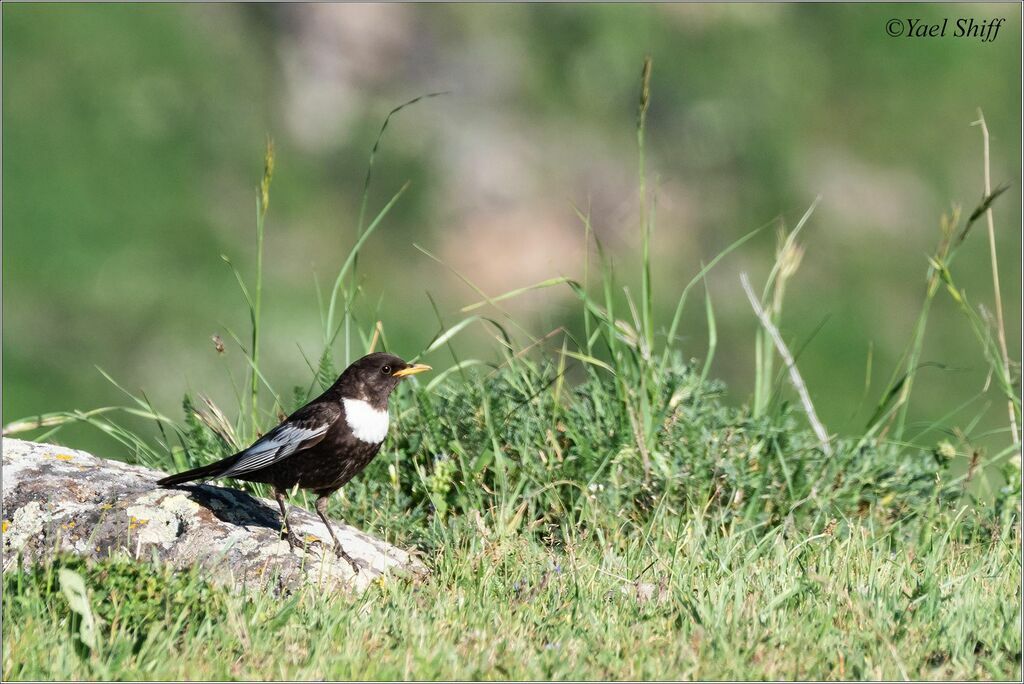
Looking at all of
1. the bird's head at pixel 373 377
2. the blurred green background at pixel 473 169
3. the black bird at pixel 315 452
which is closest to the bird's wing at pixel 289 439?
the black bird at pixel 315 452

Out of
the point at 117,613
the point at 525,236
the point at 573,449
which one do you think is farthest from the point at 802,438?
the point at 525,236

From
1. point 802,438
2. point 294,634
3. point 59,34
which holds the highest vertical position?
point 59,34

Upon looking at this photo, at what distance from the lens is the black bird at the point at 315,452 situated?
16.2 ft

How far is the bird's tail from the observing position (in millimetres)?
4828

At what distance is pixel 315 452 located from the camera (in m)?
4.95

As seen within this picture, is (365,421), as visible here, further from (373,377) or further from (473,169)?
(473,169)

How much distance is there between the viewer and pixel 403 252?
405 inches

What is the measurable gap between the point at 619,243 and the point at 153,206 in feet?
12.6

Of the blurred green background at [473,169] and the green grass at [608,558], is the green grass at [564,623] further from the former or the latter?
the blurred green background at [473,169]

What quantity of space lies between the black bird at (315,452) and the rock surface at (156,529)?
0.31 ft

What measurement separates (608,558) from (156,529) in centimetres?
169

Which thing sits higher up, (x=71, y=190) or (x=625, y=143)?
(x=71, y=190)

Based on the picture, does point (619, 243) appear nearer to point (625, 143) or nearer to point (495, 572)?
point (625, 143)

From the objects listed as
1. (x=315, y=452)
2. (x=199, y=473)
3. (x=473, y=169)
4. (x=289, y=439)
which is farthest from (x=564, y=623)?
(x=473, y=169)
